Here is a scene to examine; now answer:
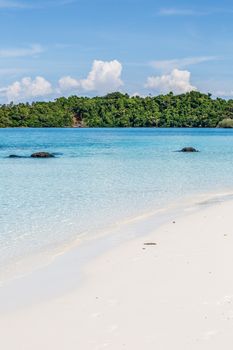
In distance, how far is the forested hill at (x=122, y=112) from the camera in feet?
531

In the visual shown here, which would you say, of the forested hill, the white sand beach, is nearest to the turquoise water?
the white sand beach

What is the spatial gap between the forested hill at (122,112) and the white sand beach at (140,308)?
502 feet

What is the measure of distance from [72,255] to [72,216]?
421cm

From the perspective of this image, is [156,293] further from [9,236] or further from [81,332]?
[9,236]

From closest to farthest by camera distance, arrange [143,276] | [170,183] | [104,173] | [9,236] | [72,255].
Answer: [143,276]
[72,255]
[9,236]
[170,183]
[104,173]

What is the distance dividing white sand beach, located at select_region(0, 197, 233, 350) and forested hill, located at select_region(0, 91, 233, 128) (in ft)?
502

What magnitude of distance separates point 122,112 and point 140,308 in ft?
542

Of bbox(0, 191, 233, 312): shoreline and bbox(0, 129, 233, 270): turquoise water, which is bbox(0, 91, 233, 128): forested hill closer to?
bbox(0, 129, 233, 270): turquoise water

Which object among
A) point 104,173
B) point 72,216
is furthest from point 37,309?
point 104,173

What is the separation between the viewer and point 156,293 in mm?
7070

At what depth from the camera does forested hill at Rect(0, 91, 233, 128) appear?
162000mm

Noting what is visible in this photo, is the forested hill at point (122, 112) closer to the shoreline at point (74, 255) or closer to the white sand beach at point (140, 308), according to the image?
the shoreline at point (74, 255)

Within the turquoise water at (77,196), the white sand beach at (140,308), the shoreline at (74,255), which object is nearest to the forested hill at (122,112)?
the turquoise water at (77,196)

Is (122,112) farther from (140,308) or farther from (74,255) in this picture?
(140,308)
